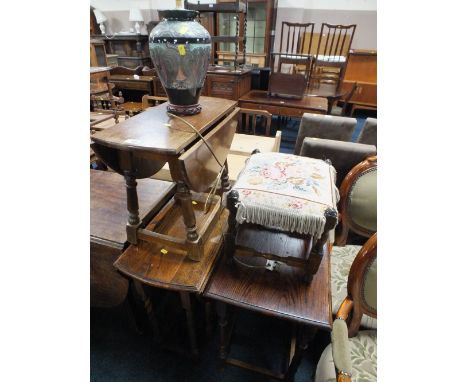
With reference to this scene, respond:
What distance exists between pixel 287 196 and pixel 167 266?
52 centimetres

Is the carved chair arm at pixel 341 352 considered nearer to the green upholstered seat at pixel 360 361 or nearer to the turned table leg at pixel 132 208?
the green upholstered seat at pixel 360 361

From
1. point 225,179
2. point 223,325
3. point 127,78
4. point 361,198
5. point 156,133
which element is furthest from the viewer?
point 127,78

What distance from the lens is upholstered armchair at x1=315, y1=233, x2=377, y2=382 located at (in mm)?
815

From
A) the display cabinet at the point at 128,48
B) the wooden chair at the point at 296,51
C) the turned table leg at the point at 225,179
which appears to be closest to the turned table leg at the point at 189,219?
the turned table leg at the point at 225,179

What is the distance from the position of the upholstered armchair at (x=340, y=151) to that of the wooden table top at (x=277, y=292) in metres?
0.85

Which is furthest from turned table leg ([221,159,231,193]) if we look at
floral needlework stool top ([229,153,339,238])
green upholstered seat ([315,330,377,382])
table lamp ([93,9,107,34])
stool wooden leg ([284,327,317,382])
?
table lamp ([93,9,107,34])

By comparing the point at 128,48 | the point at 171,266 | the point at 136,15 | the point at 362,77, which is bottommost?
the point at 171,266

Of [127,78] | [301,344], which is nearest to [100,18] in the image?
[127,78]

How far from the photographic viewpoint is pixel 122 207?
1341mm

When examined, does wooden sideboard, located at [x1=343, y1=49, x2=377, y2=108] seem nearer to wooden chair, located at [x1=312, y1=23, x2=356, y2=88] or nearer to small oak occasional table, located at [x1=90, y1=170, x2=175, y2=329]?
wooden chair, located at [x1=312, y1=23, x2=356, y2=88]

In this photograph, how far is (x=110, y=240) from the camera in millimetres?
1124

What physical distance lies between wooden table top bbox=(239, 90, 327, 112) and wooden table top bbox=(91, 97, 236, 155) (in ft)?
7.48

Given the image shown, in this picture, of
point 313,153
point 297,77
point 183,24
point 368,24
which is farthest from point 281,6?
point 183,24

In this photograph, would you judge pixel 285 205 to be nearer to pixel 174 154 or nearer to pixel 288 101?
pixel 174 154
